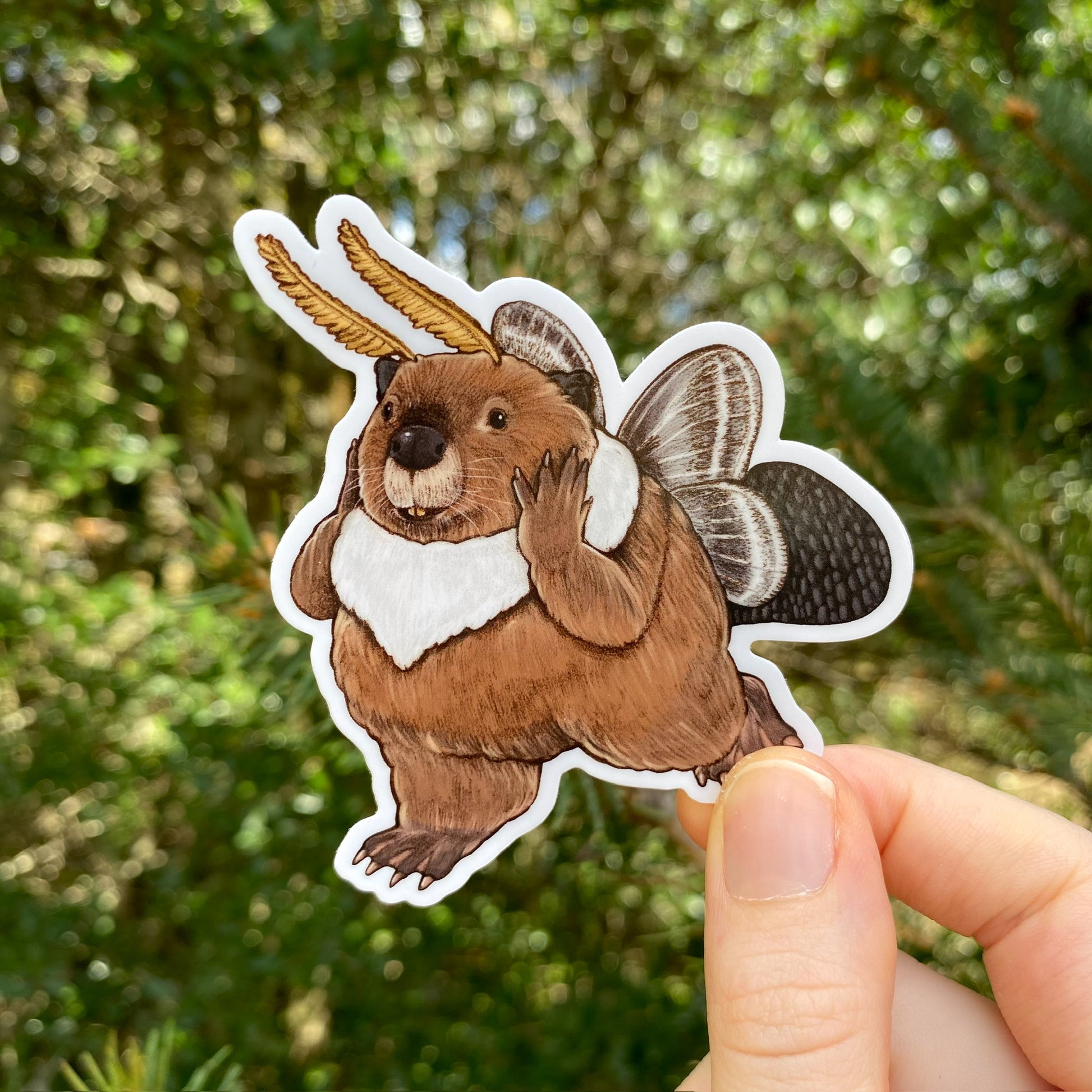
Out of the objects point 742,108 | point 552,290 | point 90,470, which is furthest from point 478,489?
point 742,108

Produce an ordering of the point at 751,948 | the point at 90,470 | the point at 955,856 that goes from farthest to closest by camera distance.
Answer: the point at 90,470
the point at 955,856
the point at 751,948

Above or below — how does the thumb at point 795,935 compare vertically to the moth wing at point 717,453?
below

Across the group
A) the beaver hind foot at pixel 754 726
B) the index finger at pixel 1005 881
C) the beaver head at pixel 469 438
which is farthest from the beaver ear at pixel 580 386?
the index finger at pixel 1005 881

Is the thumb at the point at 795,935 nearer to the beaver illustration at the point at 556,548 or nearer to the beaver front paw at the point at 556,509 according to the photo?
the beaver illustration at the point at 556,548

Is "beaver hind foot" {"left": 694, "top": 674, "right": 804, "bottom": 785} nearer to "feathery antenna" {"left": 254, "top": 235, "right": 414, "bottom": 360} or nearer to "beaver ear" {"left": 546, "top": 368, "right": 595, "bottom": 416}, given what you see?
"beaver ear" {"left": 546, "top": 368, "right": 595, "bottom": 416}

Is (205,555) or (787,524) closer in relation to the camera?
(787,524)

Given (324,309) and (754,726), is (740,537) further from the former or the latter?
(324,309)

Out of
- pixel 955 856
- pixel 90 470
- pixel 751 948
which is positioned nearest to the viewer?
pixel 751 948

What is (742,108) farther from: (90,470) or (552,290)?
(90,470)
